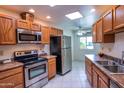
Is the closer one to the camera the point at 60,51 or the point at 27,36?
the point at 27,36

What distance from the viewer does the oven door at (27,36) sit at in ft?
10.3

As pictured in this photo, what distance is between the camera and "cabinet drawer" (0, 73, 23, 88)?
242 centimetres

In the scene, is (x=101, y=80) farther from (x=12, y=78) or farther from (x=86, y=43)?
(x=86, y=43)

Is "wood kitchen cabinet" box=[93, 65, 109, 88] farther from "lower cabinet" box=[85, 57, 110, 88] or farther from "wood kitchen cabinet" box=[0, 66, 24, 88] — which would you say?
"wood kitchen cabinet" box=[0, 66, 24, 88]

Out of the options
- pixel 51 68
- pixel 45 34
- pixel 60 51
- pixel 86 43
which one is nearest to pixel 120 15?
pixel 45 34

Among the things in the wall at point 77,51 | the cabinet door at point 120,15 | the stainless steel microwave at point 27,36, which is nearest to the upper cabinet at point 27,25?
the stainless steel microwave at point 27,36

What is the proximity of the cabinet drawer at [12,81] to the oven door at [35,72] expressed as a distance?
8.6 inches

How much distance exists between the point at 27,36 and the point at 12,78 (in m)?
1.32

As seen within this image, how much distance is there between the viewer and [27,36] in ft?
11.4

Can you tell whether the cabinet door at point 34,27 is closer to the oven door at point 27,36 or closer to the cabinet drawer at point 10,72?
the oven door at point 27,36

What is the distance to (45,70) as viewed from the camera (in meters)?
3.82

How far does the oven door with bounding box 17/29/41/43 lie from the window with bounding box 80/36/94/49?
5.29 m
